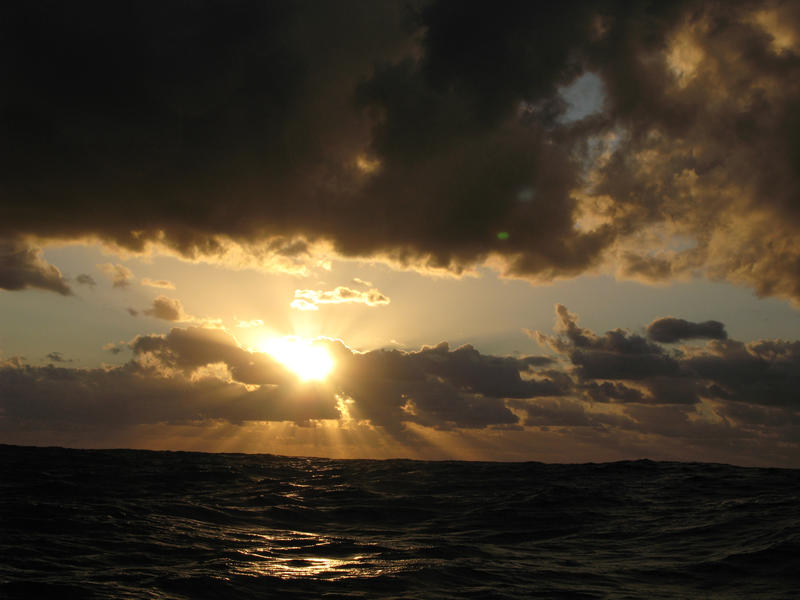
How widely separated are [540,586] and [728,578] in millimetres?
4392

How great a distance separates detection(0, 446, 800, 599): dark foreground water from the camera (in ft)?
40.3

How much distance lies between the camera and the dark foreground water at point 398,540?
40.3 feet

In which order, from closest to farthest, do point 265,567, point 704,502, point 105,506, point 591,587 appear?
1. point 591,587
2. point 265,567
3. point 105,506
4. point 704,502

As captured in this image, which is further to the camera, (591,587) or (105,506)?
(105,506)

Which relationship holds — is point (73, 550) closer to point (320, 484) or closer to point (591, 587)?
point (591, 587)

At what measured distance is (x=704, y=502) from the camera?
2491 centimetres

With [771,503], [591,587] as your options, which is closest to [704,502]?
[771,503]

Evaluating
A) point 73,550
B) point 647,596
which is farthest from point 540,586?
point 73,550

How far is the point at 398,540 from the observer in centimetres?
1827

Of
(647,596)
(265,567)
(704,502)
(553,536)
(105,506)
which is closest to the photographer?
(647,596)

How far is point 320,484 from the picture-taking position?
36625 mm

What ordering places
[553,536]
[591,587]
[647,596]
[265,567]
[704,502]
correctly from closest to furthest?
[647,596] → [591,587] → [265,567] → [553,536] → [704,502]

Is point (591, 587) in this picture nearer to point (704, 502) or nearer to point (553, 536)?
point (553, 536)

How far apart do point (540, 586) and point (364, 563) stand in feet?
15.1
